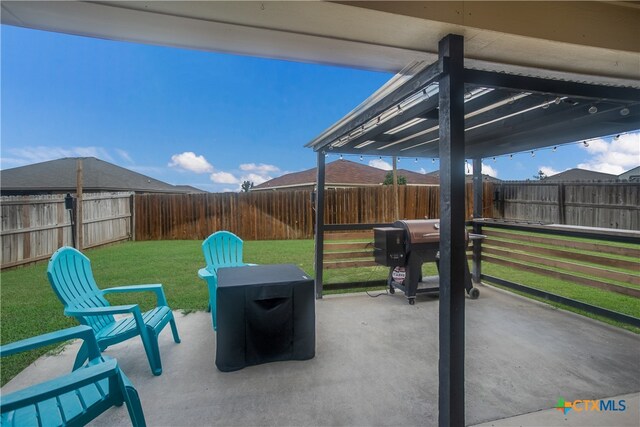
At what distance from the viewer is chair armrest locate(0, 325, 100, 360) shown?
1.48 meters

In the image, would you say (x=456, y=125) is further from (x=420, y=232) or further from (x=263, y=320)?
(x=420, y=232)

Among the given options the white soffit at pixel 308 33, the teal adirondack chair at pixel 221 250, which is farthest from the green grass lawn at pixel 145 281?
the white soffit at pixel 308 33

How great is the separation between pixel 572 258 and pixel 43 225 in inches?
367

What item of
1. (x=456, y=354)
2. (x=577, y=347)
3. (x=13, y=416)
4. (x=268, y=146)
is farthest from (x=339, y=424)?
(x=268, y=146)

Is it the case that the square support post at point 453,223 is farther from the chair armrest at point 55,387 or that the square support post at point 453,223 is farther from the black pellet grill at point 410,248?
the black pellet grill at point 410,248

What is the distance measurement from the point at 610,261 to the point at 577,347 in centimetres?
115

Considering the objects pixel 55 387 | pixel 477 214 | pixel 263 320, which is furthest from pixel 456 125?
pixel 477 214

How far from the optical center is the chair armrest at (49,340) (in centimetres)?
148

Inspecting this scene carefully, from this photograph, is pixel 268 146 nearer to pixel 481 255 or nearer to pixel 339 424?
pixel 481 255

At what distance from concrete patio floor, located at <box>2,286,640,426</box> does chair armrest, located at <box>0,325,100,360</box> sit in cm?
52

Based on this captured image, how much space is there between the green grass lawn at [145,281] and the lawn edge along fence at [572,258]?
473 mm

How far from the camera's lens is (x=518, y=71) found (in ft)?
6.63

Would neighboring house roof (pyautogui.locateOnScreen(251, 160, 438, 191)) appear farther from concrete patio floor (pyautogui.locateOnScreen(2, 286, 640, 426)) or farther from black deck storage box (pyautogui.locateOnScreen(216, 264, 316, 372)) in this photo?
black deck storage box (pyautogui.locateOnScreen(216, 264, 316, 372))

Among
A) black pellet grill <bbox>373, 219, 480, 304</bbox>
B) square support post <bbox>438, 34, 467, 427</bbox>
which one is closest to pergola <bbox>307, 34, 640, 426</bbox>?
square support post <bbox>438, 34, 467, 427</bbox>
